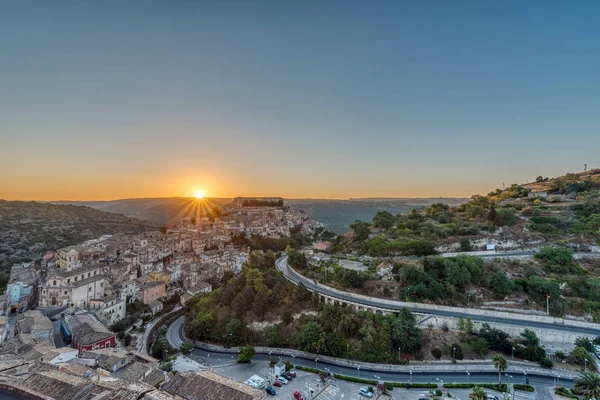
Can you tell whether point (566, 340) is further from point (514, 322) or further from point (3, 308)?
point (3, 308)

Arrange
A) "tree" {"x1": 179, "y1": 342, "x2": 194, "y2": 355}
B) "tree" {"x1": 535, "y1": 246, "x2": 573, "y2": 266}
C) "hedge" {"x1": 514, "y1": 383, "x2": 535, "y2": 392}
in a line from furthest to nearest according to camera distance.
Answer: "tree" {"x1": 535, "y1": 246, "x2": 573, "y2": 266}
"tree" {"x1": 179, "y1": 342, "x2": 194, "y2": 355}
"hedge" {"x1": 514, "y1": 383, "x2": 535, "y2": 392}

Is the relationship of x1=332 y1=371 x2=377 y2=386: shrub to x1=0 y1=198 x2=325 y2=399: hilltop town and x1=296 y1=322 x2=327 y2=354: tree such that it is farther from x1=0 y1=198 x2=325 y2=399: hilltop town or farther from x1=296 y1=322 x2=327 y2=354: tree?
x1=0 y1=198 x2=325 y2=399: hilltop town

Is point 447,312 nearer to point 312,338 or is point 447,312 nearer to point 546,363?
point 546,363

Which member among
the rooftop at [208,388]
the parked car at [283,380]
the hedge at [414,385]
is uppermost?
the rooftop at [208,388]

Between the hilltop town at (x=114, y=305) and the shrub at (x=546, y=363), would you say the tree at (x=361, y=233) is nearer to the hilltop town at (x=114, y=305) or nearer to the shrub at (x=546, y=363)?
the hilltop town at (x=114, y=305)

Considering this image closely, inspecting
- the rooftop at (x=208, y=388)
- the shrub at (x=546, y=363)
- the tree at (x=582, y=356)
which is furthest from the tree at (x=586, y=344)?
the rooftop at (x=208, y=388)

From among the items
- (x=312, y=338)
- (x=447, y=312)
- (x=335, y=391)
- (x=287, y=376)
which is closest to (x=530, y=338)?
(x=447, y=312)

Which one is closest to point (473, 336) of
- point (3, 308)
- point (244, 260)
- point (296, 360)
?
point (296, 360)

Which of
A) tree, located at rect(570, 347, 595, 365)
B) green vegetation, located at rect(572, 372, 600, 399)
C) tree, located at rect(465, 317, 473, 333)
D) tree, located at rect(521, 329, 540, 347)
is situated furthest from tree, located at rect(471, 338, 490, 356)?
green vegetation, located at rect(572, 372, 600, 399)

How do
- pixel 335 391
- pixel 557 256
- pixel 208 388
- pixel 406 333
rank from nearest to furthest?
pixel 208 388, pixel 335 391, pixel 406 333, pixel 557 256
